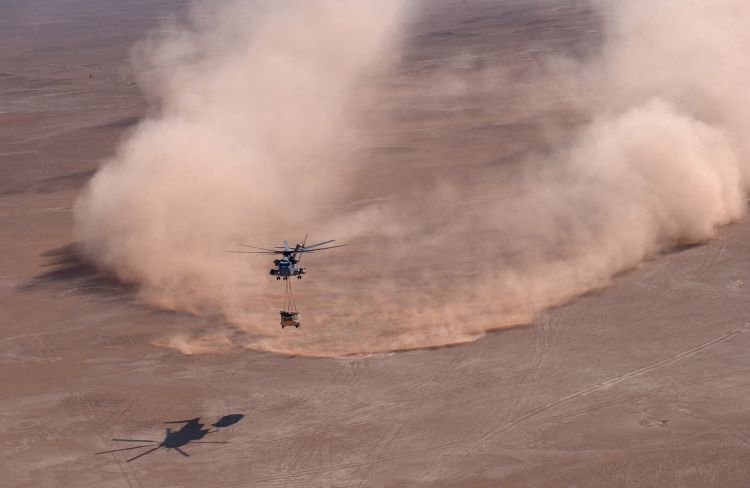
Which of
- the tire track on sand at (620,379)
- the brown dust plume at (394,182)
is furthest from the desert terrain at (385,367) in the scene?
the brown dust plume at (394,182)

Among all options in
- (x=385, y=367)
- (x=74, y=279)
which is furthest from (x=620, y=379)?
(x=74, y=279)

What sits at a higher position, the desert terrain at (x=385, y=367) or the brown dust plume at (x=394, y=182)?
the brown dust plume at (x=394, y=182)

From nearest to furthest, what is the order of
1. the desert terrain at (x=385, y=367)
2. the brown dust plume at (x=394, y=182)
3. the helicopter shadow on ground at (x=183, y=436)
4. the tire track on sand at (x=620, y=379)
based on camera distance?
the desert terrain at (x=385, y=367) < the helicopter shadow on ground at (x=183, y=436) < the tire track on sand at (x=620, y=379) < the brown dust plume at (x=394, y=182)

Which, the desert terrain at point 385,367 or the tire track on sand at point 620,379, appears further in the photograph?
the tire track on sand at point 620,379

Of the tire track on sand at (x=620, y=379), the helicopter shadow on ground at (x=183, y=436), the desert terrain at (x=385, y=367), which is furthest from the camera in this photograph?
the tire track on sand at (x=620, y=379)

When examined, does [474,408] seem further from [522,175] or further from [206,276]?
[522,175]

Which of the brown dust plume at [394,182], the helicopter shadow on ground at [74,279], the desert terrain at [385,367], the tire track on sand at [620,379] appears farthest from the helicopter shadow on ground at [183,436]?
the helicopter shadow on ground at [74,279]

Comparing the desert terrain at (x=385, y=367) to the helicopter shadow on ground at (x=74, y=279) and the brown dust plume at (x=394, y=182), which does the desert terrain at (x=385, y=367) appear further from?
the brown dust plume at (x=394, y=182)

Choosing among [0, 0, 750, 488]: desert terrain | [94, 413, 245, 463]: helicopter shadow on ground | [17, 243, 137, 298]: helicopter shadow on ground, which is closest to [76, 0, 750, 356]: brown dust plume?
[0, 0, 750, 488]: desert terrain
